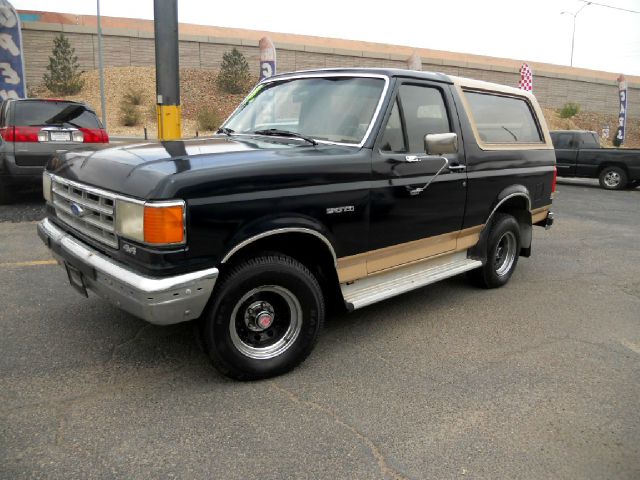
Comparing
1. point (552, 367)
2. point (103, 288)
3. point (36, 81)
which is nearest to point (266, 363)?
point (103, 288)

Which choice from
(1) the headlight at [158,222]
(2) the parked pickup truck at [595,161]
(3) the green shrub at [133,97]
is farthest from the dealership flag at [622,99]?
(1) the headlight at [158,222]

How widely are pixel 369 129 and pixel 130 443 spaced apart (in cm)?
248

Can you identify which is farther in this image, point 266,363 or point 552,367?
point 552,367

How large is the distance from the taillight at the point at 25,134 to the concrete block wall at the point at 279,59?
32176 millimetres

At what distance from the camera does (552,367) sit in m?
3.65

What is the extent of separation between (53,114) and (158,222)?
7280 mm

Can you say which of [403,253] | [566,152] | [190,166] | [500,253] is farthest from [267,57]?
[190,166]

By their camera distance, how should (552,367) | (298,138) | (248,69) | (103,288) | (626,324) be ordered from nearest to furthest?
(103,288), (552,367), (298,138), (626,324), (248,69)

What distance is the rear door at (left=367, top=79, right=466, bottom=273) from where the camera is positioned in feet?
Answer: 12.3

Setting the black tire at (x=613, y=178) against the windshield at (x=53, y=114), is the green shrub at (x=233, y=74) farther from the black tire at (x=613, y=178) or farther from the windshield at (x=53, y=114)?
the windshield at (x=53, y=114)

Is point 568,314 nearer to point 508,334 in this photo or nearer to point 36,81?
point 508,334

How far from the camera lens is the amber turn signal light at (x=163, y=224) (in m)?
2.69

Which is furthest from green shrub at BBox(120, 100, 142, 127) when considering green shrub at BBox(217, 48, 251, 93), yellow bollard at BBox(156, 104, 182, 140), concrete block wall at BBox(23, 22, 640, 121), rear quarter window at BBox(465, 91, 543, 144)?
rear quarter window at BBox(465, 91, 543, 144)

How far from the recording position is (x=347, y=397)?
10.3 ft
